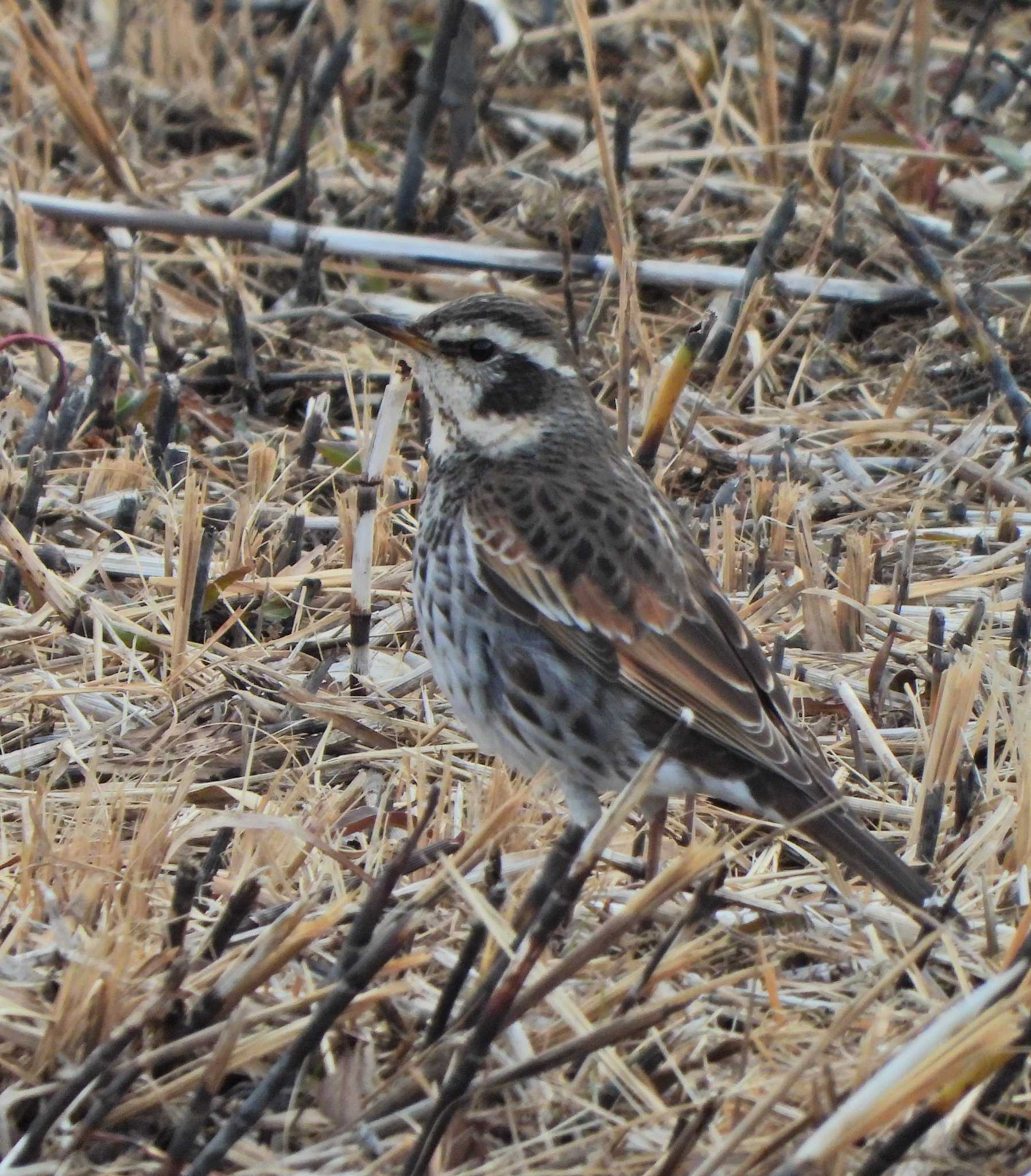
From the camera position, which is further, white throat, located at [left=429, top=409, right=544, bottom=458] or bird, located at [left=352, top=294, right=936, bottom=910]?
white throat, located at [left=429, top=409, right=544, bottom=458]

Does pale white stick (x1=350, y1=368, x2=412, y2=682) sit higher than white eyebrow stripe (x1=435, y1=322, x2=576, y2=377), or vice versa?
white eyebrow stripe (x1=435, y1=322, x2=576, y2=377)

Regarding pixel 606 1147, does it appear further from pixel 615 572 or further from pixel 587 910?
pixel 615 572

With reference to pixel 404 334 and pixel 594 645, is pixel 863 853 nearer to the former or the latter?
pixel 594 645

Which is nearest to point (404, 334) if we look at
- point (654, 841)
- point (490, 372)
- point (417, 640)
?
point (490, 372)

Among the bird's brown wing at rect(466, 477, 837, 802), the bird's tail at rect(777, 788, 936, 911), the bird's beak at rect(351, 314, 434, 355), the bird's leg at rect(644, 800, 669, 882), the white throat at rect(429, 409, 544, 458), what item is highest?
the bird's beak at rect(351, 314, 434, 355)

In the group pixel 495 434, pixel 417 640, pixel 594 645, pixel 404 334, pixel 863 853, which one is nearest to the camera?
pixel 863 853

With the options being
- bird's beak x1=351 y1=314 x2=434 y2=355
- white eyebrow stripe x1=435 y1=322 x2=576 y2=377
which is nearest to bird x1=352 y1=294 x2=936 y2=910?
white eyebrow stripe x1=435 y1=322 x2=576 y2=377

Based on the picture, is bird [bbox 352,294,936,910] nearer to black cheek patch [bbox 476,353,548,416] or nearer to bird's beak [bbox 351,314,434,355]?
black cheek patch [bbox 476,353,548,416]
